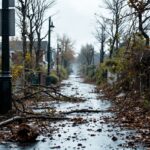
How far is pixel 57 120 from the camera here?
1548 cm

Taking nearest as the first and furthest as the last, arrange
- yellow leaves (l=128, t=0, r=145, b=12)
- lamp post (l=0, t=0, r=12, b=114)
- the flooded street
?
the flooded street
lamp post (l=0, t=0, r=12, b=114)
yellow leaves (l=128, t=0, r=145, b=12)

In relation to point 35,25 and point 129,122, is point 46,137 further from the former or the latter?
point 35,25

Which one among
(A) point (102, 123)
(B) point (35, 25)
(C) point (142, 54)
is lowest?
(A) point (102, 123)

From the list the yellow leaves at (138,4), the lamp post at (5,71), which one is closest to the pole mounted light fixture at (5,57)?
the lamp post at (5,71)

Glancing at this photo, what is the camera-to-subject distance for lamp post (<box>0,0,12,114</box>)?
15734mm

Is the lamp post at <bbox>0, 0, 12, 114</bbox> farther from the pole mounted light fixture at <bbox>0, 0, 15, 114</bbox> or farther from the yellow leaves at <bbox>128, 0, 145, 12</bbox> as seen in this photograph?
the yellow leaves at <bbox>128, 0, 145, 12</bbox>

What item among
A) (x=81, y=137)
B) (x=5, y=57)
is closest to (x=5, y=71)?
(x=5, y=57)

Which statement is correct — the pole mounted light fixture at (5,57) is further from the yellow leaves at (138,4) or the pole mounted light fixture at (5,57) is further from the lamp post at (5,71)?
the yellow leaves at (138,4)

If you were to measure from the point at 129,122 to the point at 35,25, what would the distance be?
27.9 meters

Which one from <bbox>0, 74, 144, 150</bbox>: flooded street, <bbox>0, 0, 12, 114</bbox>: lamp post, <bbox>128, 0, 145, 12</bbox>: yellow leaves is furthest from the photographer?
<bbox>128, 0, 145, 12</bbox>: yellow leaves

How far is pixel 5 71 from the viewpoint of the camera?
52.3ft

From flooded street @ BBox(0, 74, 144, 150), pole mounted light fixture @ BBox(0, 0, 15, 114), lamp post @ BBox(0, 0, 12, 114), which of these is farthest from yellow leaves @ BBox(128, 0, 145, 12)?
flooded street @ BBox(0, 74, 144, 150)

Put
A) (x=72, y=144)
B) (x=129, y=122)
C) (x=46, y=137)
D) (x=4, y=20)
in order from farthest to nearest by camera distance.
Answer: (x=4, y=20) < (x=129, y=122) < (x=46, y=137) < (x=72, y=144)

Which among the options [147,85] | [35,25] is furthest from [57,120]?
[35,25]
